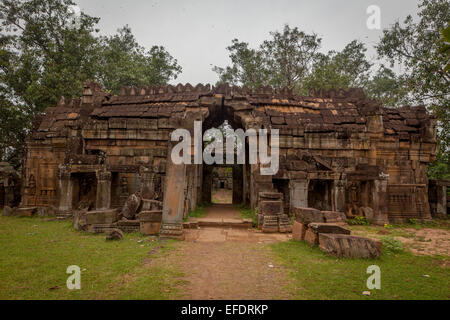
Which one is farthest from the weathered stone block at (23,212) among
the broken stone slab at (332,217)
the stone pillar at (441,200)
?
the stone pillar at (441,200)

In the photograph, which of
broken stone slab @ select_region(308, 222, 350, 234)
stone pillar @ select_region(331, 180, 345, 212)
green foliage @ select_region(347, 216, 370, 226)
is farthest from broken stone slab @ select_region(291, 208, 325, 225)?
green foliage @ select_region(347, 216, 370, 226)

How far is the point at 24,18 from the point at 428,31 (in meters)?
25.8

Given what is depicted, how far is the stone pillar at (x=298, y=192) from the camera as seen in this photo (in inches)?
356

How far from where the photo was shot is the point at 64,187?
930cm

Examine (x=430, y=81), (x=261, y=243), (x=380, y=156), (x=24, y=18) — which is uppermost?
(x=24, y=18)

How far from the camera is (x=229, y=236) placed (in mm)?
7168

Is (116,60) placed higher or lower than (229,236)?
higher

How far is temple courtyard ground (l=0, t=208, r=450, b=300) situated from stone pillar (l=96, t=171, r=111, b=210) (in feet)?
6.59

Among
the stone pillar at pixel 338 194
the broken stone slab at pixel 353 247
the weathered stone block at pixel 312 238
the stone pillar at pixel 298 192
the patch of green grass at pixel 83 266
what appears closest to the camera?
the patch of green grass at pixel 83 266

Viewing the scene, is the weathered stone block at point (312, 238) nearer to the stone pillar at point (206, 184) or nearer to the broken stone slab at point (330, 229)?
the broken stone slab at point (330, 229)

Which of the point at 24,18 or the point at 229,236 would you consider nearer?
the point at 229,236

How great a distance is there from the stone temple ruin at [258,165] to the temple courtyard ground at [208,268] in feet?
8.62

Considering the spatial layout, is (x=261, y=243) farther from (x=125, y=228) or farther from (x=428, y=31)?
(x=428, y=31)
